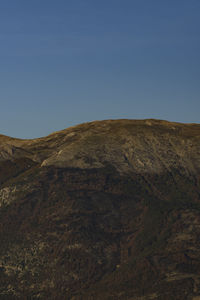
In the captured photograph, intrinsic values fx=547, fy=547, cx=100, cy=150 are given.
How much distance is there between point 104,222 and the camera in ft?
528

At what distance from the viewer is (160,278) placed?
132625 mm

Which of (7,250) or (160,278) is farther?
(7,250)

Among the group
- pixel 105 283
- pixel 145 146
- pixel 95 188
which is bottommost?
pixel 105 283

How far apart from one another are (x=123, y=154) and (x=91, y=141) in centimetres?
1350

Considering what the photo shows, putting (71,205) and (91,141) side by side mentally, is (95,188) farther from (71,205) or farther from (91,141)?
(91,141)

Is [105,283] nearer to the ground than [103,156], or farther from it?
nearer to the ground

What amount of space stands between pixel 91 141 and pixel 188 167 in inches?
1414

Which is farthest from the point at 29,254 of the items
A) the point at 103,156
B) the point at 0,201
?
the point at 103,156

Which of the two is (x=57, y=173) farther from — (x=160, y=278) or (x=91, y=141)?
(x=160, y=278)

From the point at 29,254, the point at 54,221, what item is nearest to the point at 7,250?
the point at 29,254

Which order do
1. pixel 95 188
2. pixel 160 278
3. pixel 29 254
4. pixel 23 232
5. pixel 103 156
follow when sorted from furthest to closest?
1. pixel 103 156
2. pixel 95 188
3. pixel 23 232
4. pixel 29 254
5. pixel 160 278

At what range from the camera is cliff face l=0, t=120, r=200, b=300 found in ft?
444

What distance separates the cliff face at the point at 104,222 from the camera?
135250 millimetres

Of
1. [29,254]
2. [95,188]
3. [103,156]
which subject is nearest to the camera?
[29,254]
